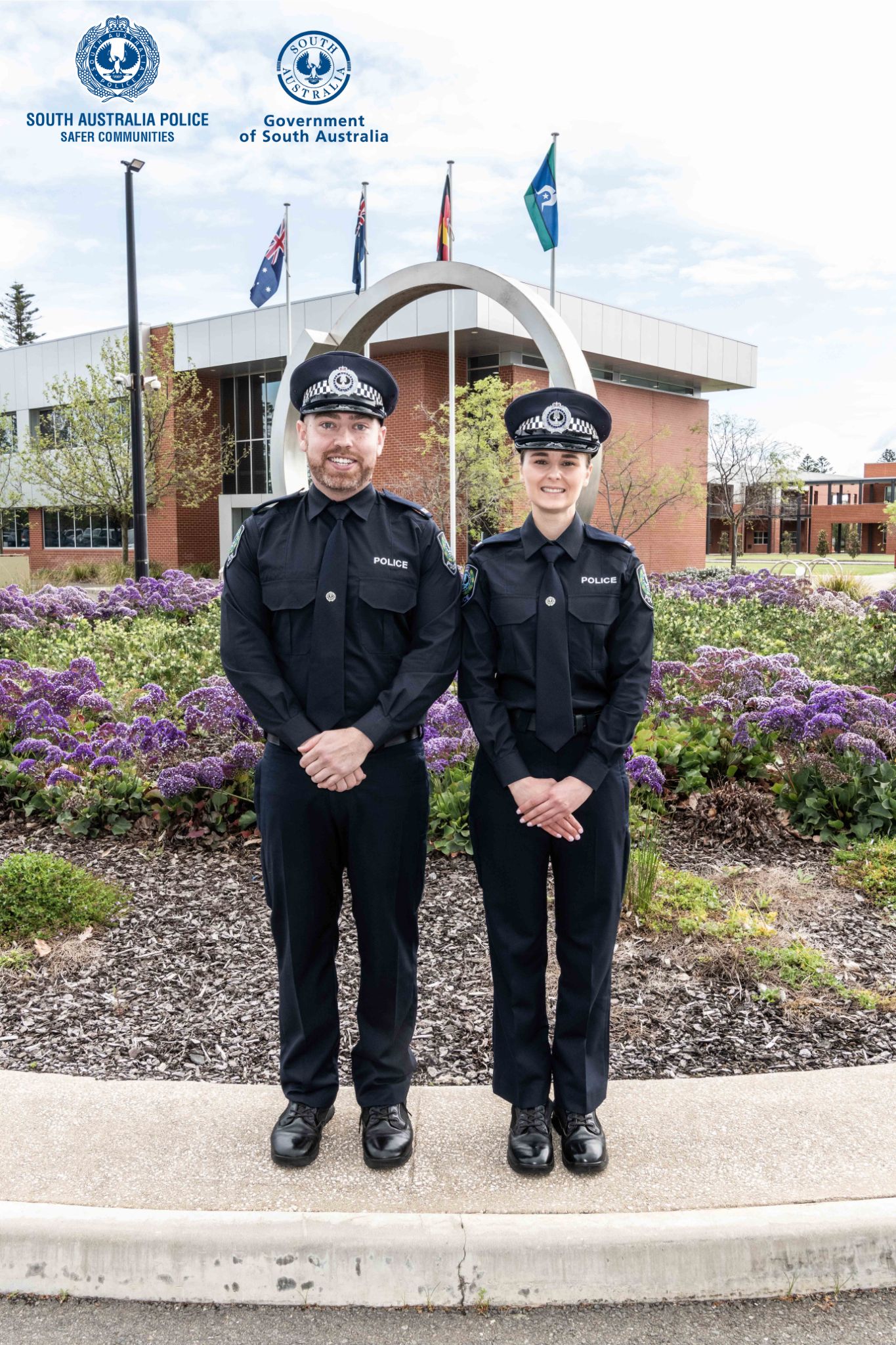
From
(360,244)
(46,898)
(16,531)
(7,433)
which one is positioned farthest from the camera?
(16,531)

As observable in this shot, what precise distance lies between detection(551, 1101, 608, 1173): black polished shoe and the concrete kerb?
0.22 m

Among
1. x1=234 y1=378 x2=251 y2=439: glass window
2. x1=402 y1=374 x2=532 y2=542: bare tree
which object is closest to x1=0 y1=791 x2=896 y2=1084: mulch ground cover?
x1=402 y1=374 x2=532 y2=542: bare tree

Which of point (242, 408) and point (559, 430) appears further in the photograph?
point (242, 408)

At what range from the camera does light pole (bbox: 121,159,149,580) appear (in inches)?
726

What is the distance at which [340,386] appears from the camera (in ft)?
8.67

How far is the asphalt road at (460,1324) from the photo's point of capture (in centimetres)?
224

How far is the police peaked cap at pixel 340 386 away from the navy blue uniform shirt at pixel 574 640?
494 mm

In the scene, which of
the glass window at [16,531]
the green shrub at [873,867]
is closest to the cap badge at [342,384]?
the green shrub at [873,867]

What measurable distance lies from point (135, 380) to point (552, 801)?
18.6m

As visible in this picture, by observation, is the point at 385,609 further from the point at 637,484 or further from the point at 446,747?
the point at 637,484

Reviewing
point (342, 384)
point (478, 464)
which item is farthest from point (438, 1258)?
point (478, 464)

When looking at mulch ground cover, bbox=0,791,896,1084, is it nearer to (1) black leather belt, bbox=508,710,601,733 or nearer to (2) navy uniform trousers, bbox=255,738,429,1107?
(2) navy uniform trousers, bbox=255,738,429,1107

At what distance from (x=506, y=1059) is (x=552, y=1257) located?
51cm

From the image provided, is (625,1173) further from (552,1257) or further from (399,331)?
(399,331)
